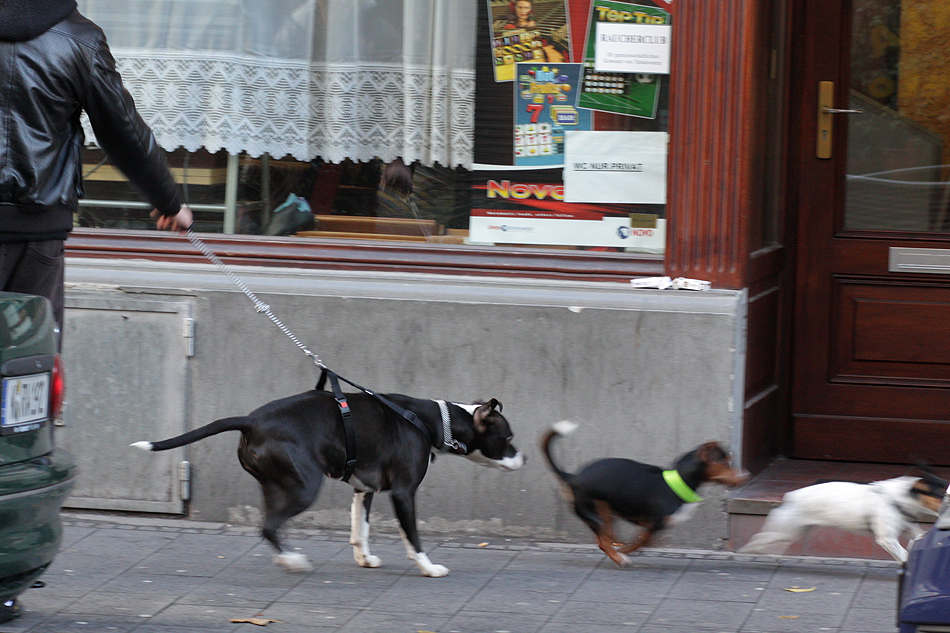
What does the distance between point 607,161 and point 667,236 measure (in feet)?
1.72

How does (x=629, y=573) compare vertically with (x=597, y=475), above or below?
below

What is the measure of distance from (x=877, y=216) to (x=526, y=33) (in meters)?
2.02

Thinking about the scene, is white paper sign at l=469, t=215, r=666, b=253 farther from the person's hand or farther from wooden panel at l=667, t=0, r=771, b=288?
the person's hand

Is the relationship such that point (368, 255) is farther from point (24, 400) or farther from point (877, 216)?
point (877, 216)

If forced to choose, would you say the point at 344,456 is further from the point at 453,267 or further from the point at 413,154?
the point at 413,154

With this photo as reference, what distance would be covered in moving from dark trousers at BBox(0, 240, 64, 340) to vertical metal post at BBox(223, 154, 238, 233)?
184 cm

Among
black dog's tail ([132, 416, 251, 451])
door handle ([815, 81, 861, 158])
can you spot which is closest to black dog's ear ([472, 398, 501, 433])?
black dog's tail ([132, 416, 251, 451])

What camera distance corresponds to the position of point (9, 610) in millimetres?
4438

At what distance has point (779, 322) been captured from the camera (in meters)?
6.25

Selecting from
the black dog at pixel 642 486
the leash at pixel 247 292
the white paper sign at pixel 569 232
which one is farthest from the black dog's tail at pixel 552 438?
the white paper sign at pixel 569 232

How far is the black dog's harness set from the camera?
487 cm

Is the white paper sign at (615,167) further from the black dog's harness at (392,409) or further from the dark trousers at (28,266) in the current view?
the dark trousers at (28,266)

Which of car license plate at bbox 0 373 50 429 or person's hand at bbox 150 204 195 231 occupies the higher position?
person's hand at bbox 150 204 195 231

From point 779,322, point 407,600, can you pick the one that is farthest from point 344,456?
point 779,322
